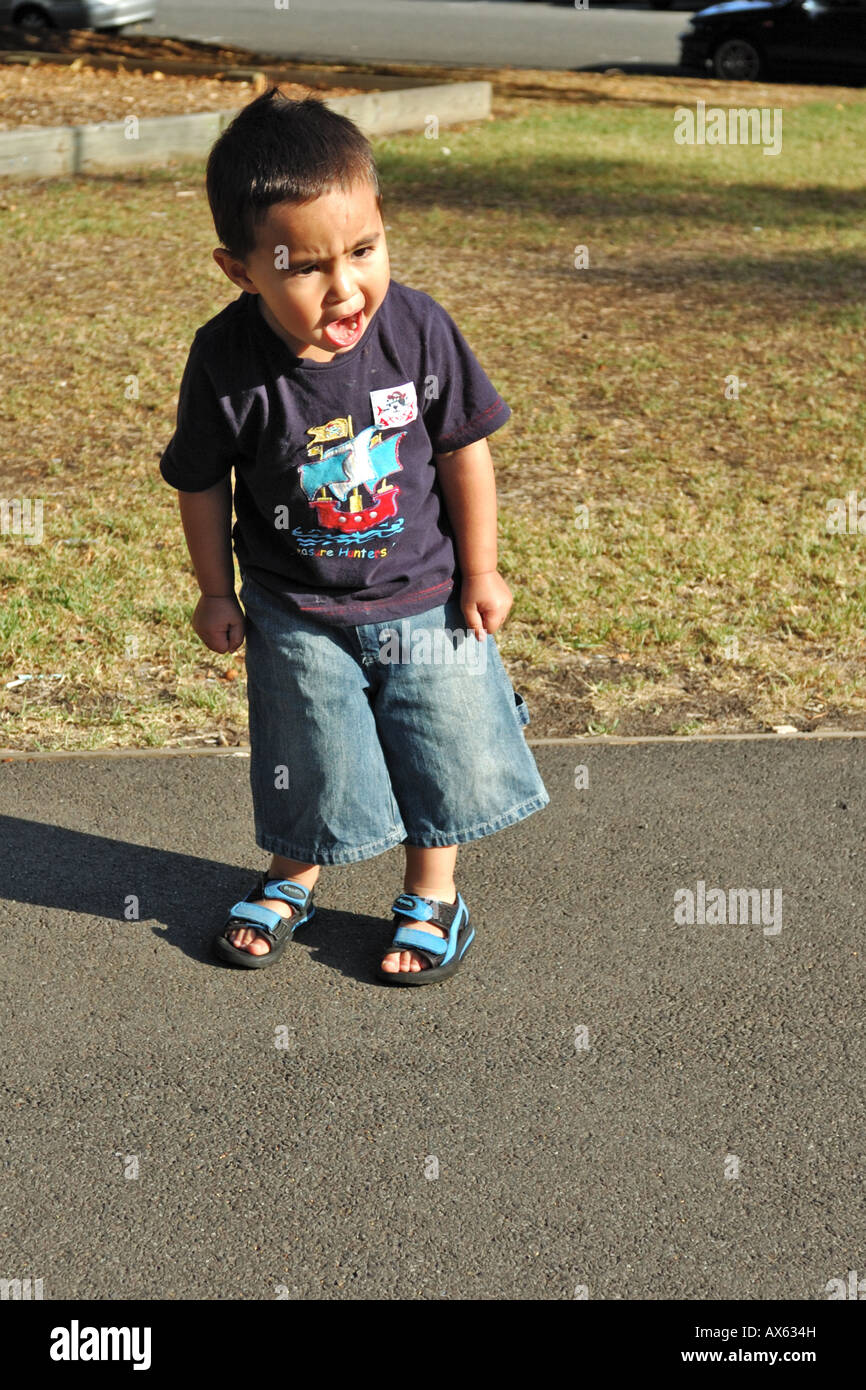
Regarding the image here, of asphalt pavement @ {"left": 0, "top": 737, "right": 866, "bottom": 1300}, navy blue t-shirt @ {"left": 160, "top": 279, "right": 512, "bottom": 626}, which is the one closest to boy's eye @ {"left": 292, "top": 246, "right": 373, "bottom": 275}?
navy blue t-shirt @ {"left": 160, "top": 279, "right": 512, "bottom": 626}

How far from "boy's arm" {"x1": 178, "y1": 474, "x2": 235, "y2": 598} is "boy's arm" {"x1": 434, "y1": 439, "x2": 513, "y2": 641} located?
414 millimetres

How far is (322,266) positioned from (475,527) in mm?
586

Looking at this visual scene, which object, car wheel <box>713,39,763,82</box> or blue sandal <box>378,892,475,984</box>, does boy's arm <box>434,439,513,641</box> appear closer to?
blue sandal <box>378,892,475,984</box>

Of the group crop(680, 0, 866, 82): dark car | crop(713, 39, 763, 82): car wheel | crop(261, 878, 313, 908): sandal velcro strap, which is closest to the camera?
crop(261, 878, 313, 908): sandal velcro strap

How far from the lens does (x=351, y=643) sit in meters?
2.80

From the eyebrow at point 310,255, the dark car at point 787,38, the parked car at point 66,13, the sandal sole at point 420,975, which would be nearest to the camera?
the eyebrow at point 310,255

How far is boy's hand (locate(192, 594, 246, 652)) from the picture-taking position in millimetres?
2848

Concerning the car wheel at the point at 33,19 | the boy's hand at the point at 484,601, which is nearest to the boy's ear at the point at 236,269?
the boy's hand at the point at 484,601

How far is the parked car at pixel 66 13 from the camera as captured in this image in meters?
18.1

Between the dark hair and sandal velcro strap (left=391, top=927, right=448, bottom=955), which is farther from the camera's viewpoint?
sandal velcro strap (left=391, top=927, right=448, bottom=955)

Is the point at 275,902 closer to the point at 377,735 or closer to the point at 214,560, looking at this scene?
the point at 377,735

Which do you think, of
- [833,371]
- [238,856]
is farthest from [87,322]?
[238,856]

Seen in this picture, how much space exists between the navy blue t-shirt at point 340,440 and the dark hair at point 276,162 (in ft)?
0.69

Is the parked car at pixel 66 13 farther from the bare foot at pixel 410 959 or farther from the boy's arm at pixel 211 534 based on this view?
the bare foot at pixel 410 959
